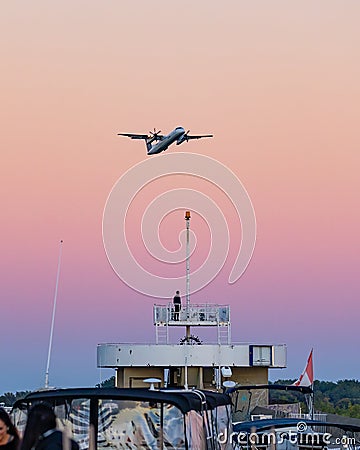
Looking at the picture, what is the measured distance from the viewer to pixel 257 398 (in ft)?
123

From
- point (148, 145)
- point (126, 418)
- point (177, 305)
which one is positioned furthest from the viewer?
point (148, 145)

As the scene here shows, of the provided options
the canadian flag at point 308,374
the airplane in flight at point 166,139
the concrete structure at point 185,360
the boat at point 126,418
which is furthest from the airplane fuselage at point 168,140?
the boat at point 126,418

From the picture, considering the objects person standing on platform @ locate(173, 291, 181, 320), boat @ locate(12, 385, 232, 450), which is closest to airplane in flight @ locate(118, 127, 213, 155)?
person standing on platform @ locate(173, 291, 181, 320)

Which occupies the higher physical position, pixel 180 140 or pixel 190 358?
pixel 180 140

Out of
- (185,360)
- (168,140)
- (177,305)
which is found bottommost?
(185,360)

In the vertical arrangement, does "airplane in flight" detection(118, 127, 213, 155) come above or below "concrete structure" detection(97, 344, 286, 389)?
above

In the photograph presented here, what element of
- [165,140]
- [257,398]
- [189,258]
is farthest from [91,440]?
[165,140]

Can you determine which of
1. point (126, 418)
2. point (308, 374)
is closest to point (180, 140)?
point (308, 374)

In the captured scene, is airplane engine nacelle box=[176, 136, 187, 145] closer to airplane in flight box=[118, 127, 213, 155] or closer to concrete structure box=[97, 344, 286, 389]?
airplane in flight box=[118, 127, 213, 155]

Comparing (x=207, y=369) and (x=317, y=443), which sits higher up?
(x=207, y=369)

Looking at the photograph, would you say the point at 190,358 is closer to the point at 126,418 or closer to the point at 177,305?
the point at 177,305

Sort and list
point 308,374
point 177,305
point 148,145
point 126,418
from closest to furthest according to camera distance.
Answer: point 126,418
point 308,374
point 177,305
point 148,145

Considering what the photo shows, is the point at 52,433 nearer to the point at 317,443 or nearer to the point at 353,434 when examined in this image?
the point at 317,443

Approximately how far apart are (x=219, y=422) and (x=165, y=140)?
55.0 m
